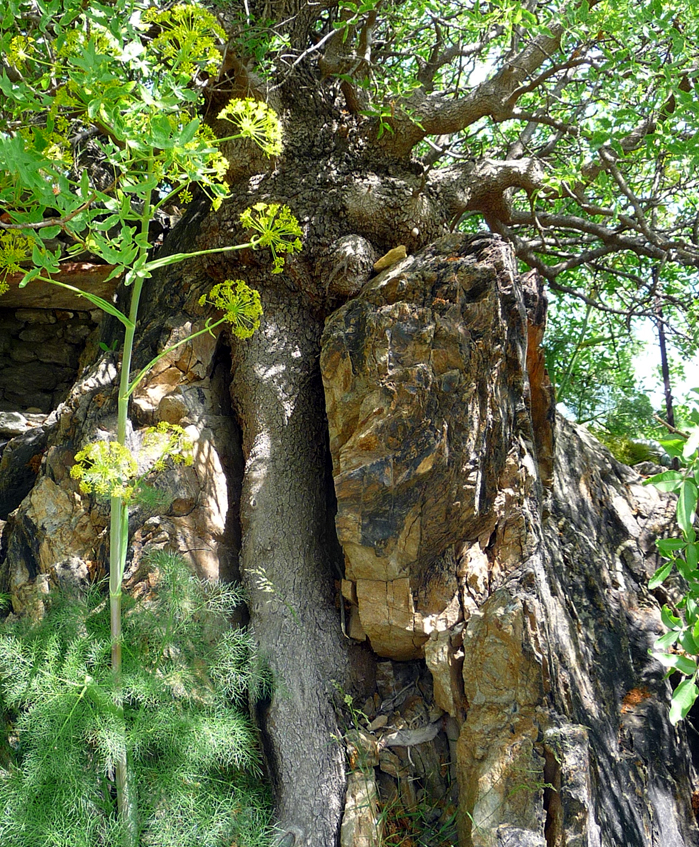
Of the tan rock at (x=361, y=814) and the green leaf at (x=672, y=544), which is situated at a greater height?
the green leaf at (x=672, y=544)

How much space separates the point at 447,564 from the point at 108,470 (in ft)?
5.57

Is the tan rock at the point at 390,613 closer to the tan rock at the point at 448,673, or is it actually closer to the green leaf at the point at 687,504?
the tan rock at the point at 448,673

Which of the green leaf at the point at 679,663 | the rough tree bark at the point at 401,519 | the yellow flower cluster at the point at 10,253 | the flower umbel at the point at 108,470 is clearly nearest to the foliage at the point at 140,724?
the rough tree bark at the point at 401,519

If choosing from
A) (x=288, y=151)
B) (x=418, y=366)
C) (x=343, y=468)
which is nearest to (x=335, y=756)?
(x=343, y=468)

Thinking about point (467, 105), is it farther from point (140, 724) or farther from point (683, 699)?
point (140, 724)

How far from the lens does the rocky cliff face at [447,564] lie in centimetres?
295

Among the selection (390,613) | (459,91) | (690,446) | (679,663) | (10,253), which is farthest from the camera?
(459,91)

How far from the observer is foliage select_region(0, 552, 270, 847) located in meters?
2.49

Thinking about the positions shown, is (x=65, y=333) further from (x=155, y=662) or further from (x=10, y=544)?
(x=155, y=662)

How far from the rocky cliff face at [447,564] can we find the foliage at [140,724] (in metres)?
0.41

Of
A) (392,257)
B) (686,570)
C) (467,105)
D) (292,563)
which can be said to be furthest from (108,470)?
(467,105)

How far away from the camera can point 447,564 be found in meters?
3.38

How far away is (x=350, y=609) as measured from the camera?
3537mm

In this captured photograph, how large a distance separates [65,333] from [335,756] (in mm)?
4008
